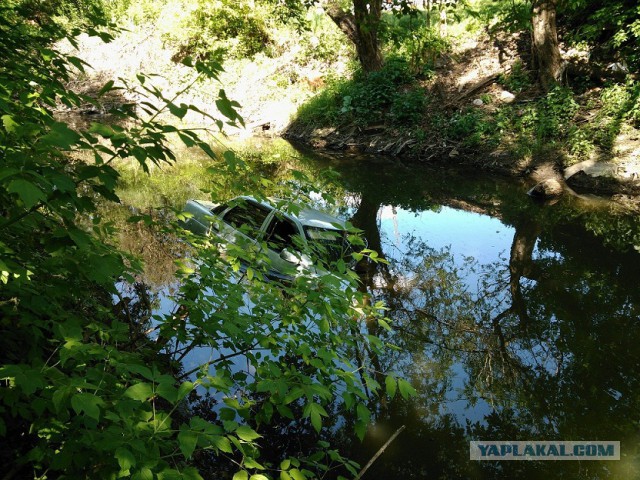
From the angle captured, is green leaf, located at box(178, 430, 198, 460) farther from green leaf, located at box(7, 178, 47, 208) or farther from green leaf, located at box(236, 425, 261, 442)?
green leaf, located at box(7, 178, 47, 208)

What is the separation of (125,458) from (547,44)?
20092 millimetres

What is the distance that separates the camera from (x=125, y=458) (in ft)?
5.78

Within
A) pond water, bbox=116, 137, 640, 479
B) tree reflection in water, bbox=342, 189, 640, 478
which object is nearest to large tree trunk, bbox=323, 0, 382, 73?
pond water, bbox=116, 137, 640, 479

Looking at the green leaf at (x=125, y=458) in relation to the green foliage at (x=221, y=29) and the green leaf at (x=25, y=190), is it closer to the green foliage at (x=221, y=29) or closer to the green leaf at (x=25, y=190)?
the green leaf at (x=25, y=190)

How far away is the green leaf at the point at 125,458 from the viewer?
175 cm

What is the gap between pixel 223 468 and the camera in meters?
4.09

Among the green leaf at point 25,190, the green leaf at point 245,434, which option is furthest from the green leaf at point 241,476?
the green leaf at point 25,190

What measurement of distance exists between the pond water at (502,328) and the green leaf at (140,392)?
305 centimetres

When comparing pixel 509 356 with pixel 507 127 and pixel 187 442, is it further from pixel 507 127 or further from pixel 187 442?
pixel 507 127

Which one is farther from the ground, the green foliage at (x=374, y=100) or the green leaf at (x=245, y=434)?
the green foliage at (x=374, y=100)

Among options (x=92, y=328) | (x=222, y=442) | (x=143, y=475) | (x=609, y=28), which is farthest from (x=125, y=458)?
(x=609, y=28)

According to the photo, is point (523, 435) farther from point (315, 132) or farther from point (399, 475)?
point (315, 132)

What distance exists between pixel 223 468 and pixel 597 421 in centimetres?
382

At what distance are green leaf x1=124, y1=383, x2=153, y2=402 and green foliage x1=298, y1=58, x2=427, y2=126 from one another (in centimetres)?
1955
